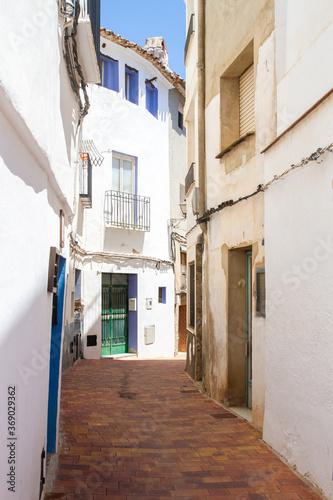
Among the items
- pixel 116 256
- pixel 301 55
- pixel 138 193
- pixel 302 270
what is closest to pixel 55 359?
pixel 302 270

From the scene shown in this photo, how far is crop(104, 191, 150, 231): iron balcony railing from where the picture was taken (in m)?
14.5

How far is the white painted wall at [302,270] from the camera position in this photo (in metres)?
3.99

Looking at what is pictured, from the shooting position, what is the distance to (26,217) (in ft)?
9.33

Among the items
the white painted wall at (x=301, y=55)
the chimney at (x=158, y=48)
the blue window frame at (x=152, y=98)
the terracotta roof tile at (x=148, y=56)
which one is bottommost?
the white painted wall at (x=301, y=55)

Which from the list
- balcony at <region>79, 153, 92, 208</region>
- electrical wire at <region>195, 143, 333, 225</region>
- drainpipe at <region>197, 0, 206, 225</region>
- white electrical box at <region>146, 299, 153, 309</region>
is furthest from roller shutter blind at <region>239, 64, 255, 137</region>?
white electrical box at <region>146, 299, 153, 309</region>

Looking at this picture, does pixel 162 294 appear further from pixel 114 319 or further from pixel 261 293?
pixel 261 293

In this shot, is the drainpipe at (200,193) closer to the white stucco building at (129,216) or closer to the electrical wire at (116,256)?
the electrical wire at (116,256)

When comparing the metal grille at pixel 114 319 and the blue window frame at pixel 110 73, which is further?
the blue window frame at pixel 110 73

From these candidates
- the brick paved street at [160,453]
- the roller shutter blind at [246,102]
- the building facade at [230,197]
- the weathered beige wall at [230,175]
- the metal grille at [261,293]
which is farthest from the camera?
the roller shutter blind at [246,102]

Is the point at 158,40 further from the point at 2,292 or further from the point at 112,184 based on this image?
the point at 2,292

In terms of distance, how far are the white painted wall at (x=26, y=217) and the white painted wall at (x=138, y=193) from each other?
10.1 metres

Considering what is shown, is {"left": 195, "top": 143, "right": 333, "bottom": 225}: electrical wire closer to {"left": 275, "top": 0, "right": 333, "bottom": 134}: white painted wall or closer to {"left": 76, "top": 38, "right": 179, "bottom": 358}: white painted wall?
{"left": 275, "top": 0, "right": 333, "bottom": 134}: white painted wall

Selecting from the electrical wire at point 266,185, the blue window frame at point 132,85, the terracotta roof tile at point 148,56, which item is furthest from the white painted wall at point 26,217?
the blue window frame at point 132,85

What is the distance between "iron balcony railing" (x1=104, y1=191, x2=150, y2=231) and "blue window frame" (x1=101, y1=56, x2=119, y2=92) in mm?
3467
